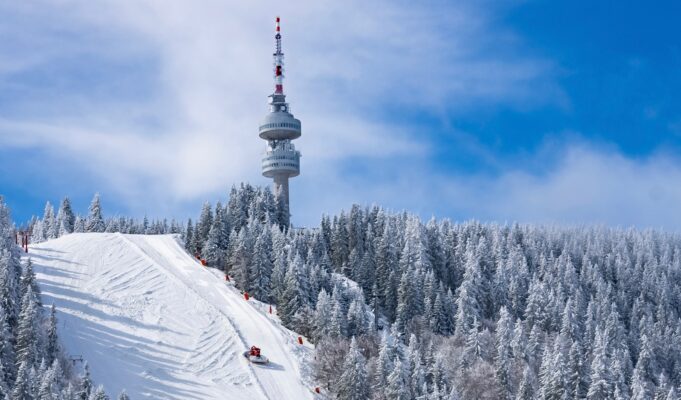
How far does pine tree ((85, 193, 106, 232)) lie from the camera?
5659 inches

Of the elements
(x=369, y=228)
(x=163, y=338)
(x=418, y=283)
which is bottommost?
(x=163, y=338)

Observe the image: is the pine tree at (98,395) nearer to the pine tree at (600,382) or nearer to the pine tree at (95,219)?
the pine tree at (600,382)

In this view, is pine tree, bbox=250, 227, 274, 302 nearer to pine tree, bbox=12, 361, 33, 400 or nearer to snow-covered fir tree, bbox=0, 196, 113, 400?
snow-covered fir tree, bbox=0, 196, 113, 400

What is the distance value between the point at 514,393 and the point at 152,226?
297 feet

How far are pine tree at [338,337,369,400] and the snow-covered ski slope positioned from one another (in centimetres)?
488

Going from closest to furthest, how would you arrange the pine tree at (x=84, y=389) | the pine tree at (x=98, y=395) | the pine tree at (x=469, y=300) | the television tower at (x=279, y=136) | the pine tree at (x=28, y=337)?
the pine tree at (x=98, y=395) < the pine tree at (x=84, y=389) < the pine tree at (x=28, y=337) < the pine tree at (x=469, y=300) < the television tower at (x=279, y=136)

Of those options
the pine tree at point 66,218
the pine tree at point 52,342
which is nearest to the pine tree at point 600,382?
the pine tree at point 52,342

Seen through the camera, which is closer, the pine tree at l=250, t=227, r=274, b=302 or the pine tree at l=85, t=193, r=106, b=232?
the pine tree at l=250, t=227, r=274, b=302

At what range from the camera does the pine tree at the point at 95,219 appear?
143750 mm

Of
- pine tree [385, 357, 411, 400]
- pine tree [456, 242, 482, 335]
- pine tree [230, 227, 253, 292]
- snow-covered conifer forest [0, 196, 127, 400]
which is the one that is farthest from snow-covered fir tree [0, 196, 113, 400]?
pine tree [456, 242, 482, 335]

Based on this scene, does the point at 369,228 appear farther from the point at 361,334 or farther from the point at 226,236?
the point at 361,334

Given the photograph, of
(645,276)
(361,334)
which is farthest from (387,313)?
(645,276)

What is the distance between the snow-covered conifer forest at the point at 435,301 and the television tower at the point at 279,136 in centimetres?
1841

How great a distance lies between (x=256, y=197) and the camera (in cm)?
13725
